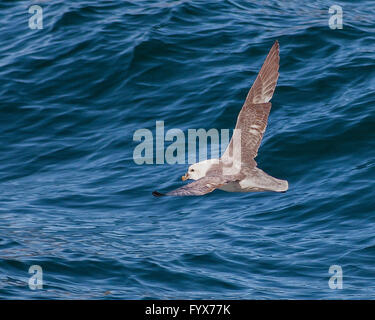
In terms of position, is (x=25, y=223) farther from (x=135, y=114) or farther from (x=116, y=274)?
(x=135, y=114)

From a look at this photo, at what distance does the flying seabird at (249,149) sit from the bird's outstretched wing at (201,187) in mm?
548

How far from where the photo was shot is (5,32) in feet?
68.5

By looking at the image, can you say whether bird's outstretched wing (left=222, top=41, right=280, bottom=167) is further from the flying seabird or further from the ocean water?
the ocean water

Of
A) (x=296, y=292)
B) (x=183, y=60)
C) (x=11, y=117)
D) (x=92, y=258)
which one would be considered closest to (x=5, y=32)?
(x=11, y=117)

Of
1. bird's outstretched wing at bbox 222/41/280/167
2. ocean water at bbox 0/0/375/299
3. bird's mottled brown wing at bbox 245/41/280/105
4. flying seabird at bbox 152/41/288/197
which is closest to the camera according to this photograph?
flying seabird at bbox 152/41/288/197

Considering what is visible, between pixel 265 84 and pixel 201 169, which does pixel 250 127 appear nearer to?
pixel 265 84

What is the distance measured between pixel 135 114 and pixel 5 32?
5.90 meters

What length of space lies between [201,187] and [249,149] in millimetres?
2106

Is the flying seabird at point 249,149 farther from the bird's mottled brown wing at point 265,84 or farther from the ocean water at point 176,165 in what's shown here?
the ocean water at point 176,165

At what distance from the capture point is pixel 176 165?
15.8 meters

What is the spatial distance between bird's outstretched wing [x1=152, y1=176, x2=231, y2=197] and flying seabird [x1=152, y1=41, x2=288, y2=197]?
55 cm

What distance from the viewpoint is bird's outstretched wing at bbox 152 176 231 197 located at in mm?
9016

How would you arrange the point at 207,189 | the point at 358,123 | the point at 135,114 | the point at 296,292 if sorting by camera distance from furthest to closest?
the point at 135,114 < the point at 358,123 < the point at 296,292 < the point at 207,189

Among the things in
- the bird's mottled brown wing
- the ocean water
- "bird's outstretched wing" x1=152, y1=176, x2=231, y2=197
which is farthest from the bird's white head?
the ocean water
